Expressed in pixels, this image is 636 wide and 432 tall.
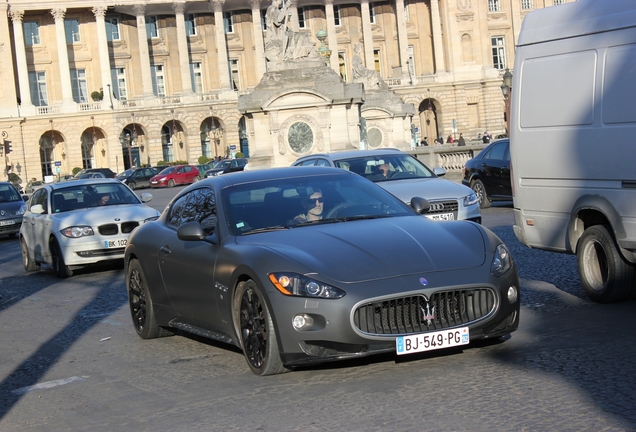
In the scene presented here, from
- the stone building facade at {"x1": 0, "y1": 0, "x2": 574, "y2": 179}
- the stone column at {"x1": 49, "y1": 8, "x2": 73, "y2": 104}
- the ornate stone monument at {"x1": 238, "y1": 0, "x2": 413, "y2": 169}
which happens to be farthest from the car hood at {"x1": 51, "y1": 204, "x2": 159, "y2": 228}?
the stone column at {"x1": 49, "y1": 8, "x2": 73, "y2": 104}

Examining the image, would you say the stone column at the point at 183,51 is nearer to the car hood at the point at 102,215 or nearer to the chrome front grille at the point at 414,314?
the car hood at the point at 102,215

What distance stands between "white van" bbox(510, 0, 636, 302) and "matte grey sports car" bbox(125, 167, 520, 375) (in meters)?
1.78

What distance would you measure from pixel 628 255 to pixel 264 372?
3.70 m

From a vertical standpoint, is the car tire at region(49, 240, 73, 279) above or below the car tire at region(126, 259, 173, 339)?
below

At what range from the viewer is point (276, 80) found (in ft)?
126

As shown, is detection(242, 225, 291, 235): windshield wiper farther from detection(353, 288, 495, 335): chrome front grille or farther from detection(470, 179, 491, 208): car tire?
detection(470, 179, 491, 208): car tire

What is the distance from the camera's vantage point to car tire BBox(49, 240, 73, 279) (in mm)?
17000

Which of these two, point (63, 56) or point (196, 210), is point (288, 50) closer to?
point (196, 210)

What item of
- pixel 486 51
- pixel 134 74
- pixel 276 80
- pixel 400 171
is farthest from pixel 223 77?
pixel 400 171

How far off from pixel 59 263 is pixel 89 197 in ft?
4.99

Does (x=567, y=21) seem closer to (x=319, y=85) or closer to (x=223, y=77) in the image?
(x=319, y=85)

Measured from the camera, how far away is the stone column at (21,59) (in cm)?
9444

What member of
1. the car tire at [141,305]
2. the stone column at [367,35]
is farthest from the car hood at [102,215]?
the stone column at [367,35]

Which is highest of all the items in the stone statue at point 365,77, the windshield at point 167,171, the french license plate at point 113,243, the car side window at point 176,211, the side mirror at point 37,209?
the stone statue at point 365,77
